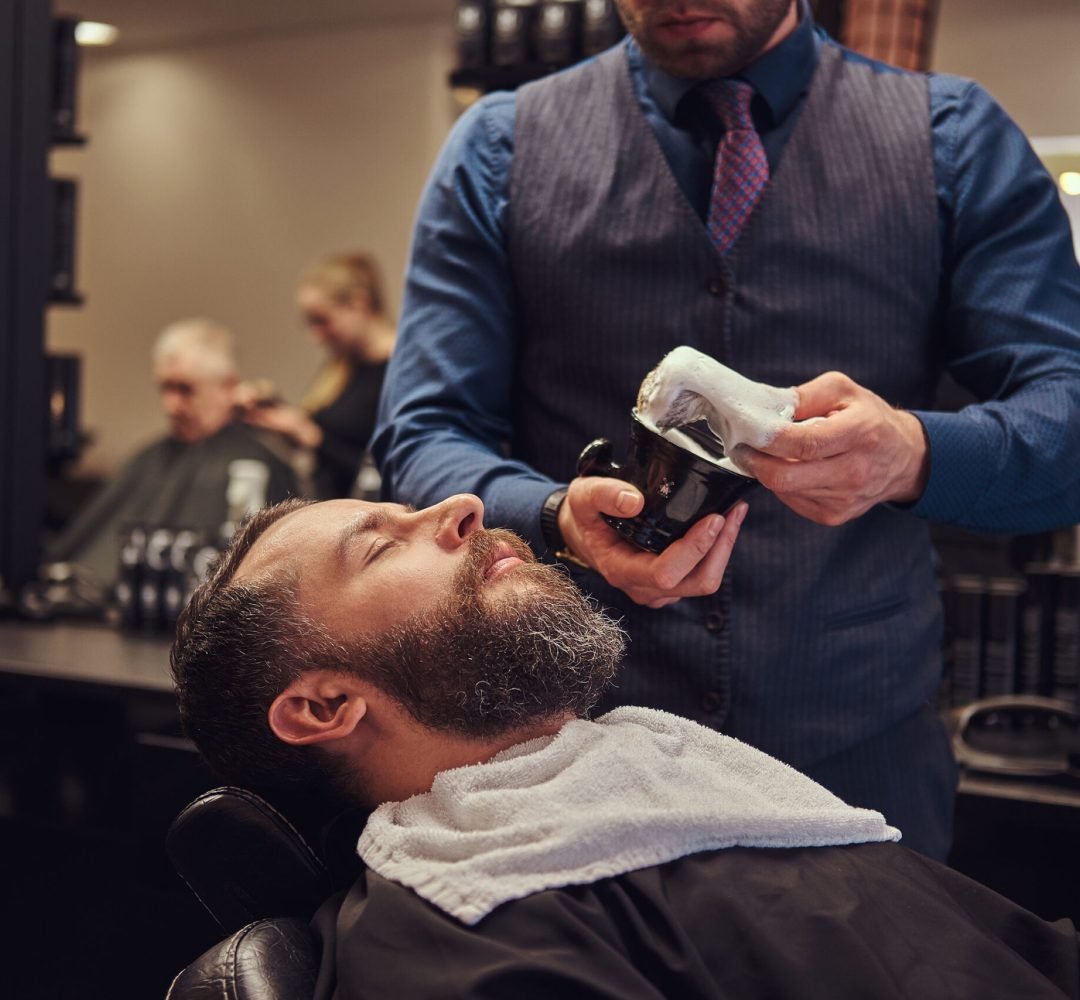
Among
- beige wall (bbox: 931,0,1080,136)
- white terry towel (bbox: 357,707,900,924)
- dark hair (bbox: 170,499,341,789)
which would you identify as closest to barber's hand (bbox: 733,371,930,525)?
white terry towel (bbox: 357,707,900,924)

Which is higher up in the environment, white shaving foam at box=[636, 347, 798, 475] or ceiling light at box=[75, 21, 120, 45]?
ceiling light at box=[75, 21, 120, 45]

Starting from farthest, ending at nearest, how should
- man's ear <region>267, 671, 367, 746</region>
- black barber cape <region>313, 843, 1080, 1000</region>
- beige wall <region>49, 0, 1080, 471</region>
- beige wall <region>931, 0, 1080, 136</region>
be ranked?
beige wall <region>49, 0, 1080, 471</region> → beige wall <region>931, 0, 1080, 136</region> → man's ear <region>267, 671, 367, 746</region> → black barber cape <region>313, 843, 1080, 1000</region>

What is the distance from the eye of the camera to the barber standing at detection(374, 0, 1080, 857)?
1628mm

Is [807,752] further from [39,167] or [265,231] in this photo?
[265,231]

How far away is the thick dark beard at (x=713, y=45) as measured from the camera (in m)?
1.60

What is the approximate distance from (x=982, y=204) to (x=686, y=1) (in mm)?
446

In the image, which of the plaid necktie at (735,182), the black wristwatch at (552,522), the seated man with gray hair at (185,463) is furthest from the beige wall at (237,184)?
the black wristwatch at (552,522)

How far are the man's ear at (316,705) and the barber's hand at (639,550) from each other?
298mm

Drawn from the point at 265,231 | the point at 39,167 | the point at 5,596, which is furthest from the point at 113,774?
the point at 265,231

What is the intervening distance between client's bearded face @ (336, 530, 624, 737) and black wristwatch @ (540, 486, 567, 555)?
0.29 ft

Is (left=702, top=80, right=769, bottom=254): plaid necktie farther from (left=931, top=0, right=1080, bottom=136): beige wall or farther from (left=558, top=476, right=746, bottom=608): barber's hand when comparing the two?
(left=931, top=0, right=1080, bottom=136): beige wall

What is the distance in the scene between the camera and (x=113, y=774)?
133 inches

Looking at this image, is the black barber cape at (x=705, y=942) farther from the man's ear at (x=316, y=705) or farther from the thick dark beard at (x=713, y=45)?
the thick dark beard at (x=713, y=45)

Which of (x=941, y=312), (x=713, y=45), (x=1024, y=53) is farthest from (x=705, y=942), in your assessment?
(x=1024, y=53)
